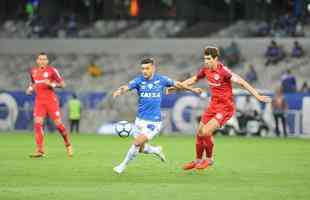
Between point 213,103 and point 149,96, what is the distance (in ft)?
4.60

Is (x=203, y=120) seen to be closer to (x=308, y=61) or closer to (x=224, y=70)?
(x=224, y=70)

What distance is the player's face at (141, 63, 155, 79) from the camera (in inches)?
705

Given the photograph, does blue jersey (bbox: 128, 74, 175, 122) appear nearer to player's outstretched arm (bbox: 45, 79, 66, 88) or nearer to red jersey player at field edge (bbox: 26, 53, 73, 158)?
player's outstretched arm (bbox: 45, 79, 66, 88)

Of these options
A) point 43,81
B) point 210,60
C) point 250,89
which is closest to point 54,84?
point 43,81

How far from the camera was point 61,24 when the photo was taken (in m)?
55.9

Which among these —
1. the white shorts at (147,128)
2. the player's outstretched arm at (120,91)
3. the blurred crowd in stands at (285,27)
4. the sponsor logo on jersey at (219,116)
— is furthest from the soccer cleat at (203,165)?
the blurred crowd in stands at (285,27)

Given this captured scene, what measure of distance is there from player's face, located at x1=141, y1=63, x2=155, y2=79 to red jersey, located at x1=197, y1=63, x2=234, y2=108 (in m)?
1.25

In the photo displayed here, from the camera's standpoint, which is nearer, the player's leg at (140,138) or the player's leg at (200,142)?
the player's leg at (140,138)

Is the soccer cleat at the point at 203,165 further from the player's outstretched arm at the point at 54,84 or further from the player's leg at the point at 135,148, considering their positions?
the player's outstretched arm at the point at 54,84

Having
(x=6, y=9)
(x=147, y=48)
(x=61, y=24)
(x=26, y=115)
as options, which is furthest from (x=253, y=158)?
(x=6, y=9)

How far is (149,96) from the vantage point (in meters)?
18.1

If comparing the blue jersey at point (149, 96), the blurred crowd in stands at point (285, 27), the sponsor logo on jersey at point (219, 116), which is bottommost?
the blurred crowd in stands at point (285, 27)

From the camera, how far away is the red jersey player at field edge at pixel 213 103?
18484 mm

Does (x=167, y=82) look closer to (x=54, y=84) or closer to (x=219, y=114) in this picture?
(x=219, y=114)
